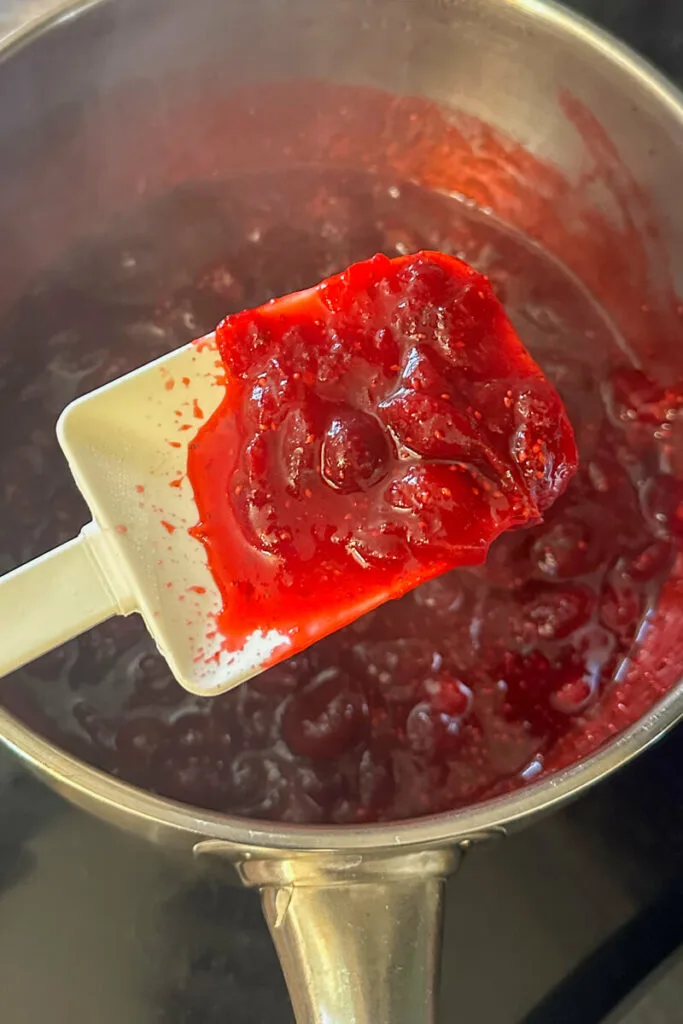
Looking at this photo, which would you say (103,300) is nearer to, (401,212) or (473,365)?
(401,212)

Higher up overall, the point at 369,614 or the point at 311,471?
the point at 311,471

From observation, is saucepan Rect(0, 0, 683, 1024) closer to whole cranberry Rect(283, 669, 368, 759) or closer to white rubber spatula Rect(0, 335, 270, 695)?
whole cranberry Rect(283, 669, 368, 759)

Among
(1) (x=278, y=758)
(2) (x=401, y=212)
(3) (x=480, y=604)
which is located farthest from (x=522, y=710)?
(2) (x=401, y=212)

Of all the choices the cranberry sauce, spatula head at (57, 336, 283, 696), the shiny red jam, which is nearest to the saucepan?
the cranberry sauce

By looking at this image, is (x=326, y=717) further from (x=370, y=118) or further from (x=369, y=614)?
(x=370, y=118)

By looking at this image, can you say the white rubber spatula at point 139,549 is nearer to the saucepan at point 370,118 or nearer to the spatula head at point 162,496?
the spatula head at point 162,496

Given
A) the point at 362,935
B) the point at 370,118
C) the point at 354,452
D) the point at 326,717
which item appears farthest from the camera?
the point at 370,118

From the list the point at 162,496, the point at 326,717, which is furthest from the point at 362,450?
the point at 326,717

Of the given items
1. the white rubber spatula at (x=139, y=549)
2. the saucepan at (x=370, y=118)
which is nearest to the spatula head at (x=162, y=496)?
the white rubber spatula at (x=139, y=549)

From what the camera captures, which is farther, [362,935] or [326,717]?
[326,717]
